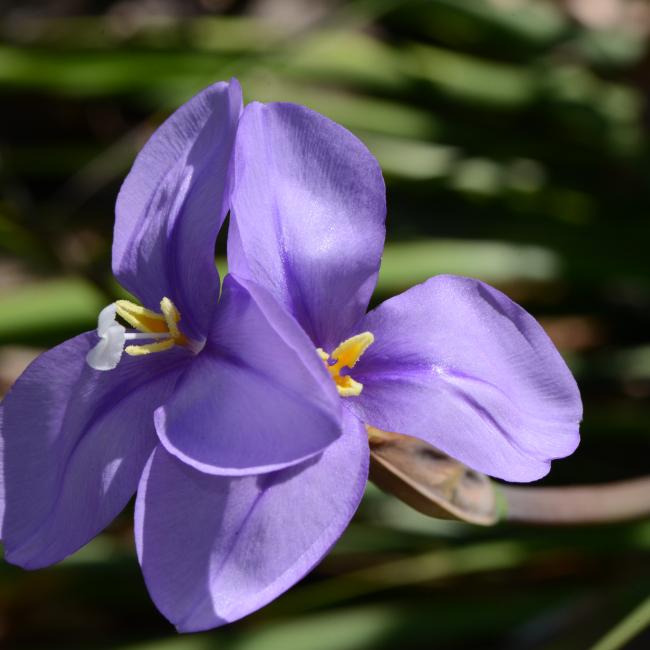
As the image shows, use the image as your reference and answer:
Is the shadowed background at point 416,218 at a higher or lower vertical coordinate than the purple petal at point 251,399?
lower

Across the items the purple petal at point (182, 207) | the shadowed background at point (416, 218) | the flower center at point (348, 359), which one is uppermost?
the purple petal at point (182, 207)

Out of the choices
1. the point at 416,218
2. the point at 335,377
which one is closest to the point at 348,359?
the point at 335,377

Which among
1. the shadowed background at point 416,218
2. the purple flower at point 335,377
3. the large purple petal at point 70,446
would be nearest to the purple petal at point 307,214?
the purple flower at point 335,377

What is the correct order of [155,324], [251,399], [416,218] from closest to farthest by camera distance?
1. [251,399]
2. [155,324]
3. [416,218]

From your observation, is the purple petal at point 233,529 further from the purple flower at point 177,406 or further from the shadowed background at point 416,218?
the shadowed background at point 416,218

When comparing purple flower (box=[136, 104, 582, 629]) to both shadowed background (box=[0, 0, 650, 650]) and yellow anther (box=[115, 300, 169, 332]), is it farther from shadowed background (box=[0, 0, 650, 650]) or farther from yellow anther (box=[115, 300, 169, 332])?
shadowed background (box=[0, 0, 650, 650])

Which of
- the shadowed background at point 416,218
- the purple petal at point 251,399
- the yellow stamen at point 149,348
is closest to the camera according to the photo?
the purple petal at point 251,399

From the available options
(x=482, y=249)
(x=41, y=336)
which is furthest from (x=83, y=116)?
(x=482, y=249)

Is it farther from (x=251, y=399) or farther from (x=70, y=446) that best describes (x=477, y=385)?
(x=70, y=446)
